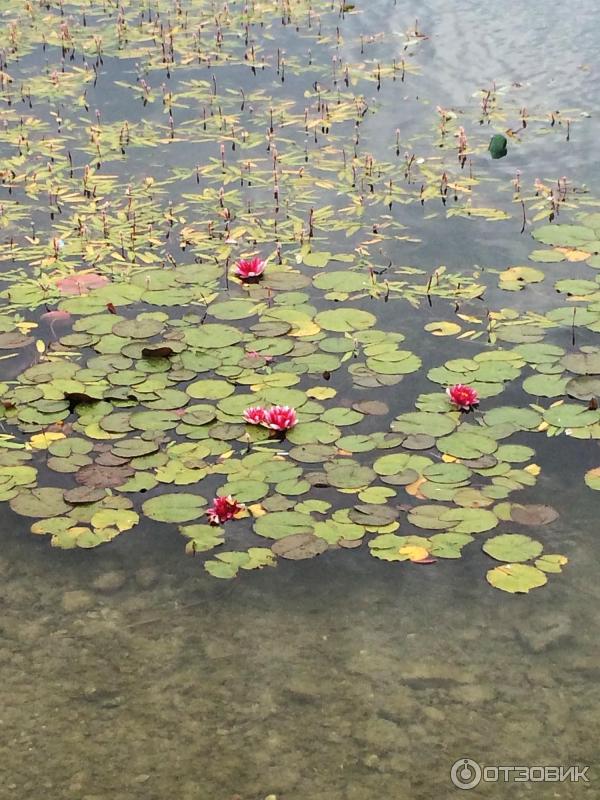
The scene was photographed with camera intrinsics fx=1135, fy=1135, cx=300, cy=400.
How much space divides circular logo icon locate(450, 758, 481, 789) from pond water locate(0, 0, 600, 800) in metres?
0.03

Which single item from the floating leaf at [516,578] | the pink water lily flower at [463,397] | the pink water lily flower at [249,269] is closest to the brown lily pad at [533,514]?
the floating leaf at [516,578]

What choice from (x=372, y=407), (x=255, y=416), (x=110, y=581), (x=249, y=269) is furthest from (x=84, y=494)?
(x=249, y=269)

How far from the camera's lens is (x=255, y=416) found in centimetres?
426

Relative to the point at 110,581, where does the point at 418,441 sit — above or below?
above

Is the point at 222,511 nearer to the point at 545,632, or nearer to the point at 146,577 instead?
the point at 146,577

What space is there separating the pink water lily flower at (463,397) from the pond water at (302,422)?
0.05 m

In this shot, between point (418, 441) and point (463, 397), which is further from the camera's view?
point (463, 397)

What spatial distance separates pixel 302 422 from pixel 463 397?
24.4 inches

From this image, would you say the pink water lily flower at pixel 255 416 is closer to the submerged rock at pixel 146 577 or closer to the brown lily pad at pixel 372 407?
the brown lily pad at pixel 372 407

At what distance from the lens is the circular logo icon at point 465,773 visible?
9.16ft

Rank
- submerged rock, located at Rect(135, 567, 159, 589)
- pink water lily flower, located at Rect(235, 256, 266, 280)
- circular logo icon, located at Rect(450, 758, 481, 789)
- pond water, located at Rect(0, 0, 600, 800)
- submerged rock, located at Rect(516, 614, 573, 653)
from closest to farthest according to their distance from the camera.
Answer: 1. circular logo icon, located at Rect(450, 758, 481, 789)
2. pond water, located at Rect(0, 0, 600, 800)
3. submerged rock, located at Rect(516, 614, 573, 653)
4. submerged rock, located at Rect(135, 567, 159, 589)
5. pink water lily flower, located at Rect(235, 256, 266, 280)

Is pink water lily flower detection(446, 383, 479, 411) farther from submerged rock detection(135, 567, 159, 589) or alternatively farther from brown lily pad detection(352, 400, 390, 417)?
submerged rock detection(135, 567, 159, 589)

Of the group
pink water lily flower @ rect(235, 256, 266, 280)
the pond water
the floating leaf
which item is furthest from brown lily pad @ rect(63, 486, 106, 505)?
pink water lily flower @ rect(235, 256, 266, 280)

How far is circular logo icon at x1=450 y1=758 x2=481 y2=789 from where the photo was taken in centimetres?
279
